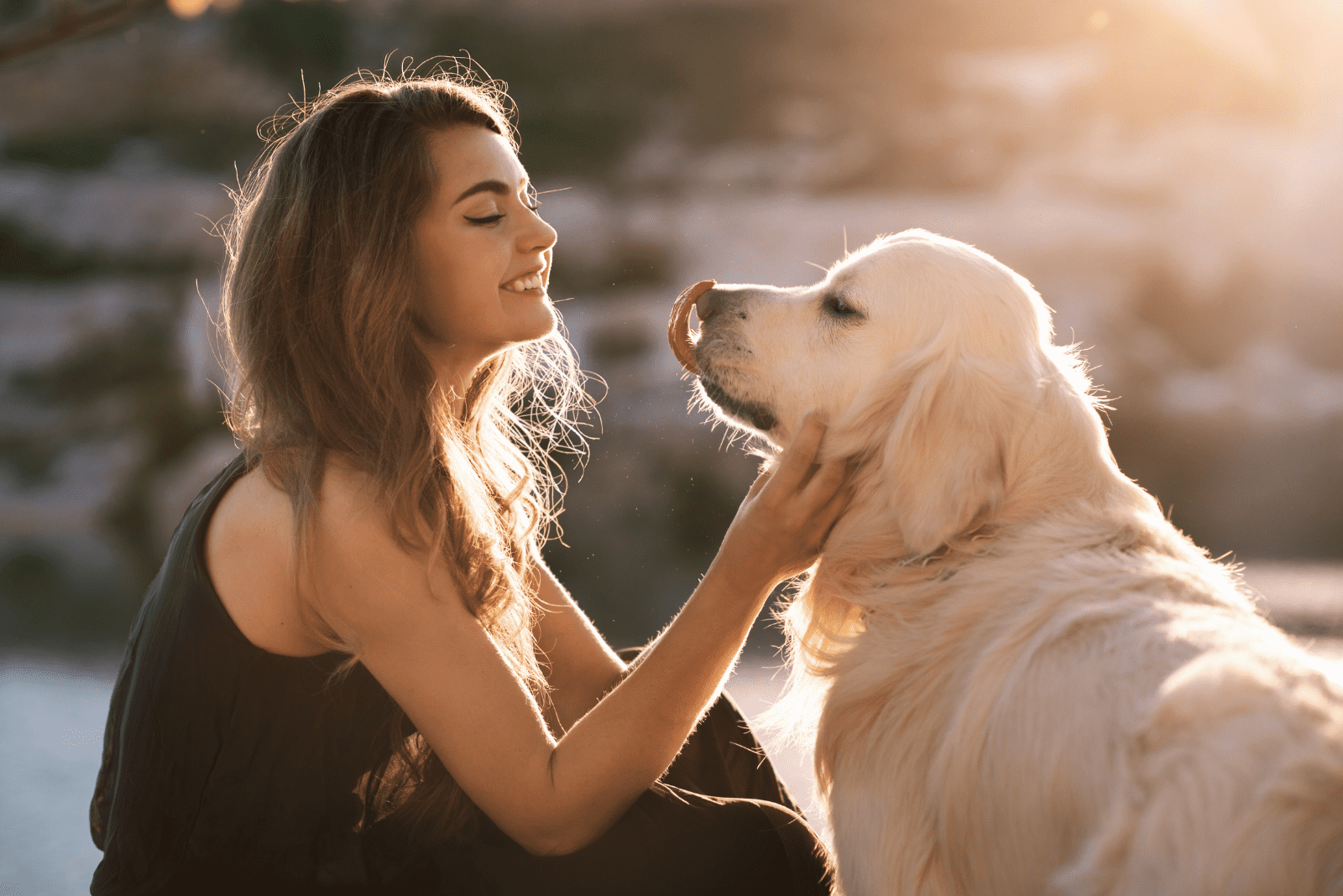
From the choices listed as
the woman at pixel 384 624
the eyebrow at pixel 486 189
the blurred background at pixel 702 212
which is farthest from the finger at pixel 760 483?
the blurred background at pixel 702 212

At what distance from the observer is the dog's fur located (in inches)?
36.5

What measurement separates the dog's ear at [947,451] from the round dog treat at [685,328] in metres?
0.49

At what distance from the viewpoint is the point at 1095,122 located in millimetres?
6402

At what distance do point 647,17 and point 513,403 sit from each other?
5709mm

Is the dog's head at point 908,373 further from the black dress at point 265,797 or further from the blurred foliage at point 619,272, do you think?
the blurred foliage at point 619,272

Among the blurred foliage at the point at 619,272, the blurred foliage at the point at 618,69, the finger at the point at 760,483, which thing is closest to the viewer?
the finger at the point at 760,483

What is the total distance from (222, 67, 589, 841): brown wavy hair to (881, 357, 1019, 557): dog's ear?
72 cm

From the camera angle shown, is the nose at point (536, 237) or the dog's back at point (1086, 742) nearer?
the dog's back at point (1086, 742)

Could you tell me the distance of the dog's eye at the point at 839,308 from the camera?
1.64 metres

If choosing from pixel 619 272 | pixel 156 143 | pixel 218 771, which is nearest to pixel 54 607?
pixel 619 272

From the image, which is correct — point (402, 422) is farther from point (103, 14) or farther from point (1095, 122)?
point (1095, 122)

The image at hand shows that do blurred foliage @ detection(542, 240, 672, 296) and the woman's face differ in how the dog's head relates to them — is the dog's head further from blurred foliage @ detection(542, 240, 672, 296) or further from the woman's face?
blurred foliage @ detection(542, 240, 672, 296)

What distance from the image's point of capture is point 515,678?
4.93 ft

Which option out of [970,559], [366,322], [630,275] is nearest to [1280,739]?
[970,559]
